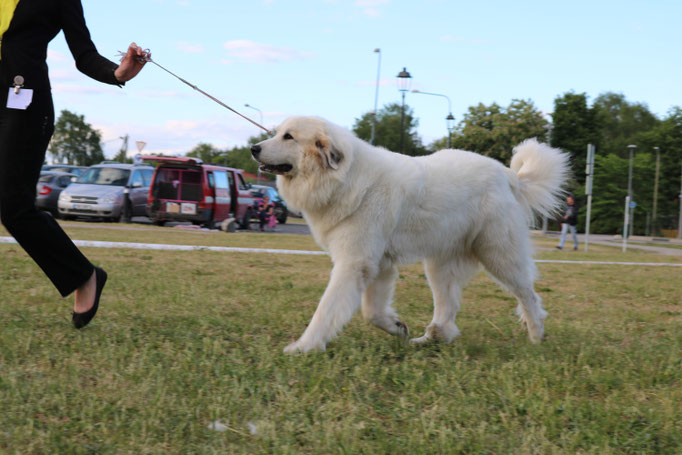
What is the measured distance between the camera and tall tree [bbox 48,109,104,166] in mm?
94625

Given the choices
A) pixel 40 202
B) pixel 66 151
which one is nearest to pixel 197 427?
pixel 40 202

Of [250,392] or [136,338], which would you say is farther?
[136,338]

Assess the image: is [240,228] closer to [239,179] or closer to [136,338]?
[239,179]

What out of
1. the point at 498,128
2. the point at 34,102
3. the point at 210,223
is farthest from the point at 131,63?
the point at 498,128

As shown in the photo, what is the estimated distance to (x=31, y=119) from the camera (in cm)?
346

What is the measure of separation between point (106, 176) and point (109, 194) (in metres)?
0.92

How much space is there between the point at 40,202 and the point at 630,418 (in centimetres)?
2049

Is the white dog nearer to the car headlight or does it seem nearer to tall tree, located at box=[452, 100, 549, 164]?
the car headlight

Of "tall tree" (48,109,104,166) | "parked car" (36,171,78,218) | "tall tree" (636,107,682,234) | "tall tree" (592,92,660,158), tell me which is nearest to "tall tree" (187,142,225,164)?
"tall tree" (48,109,104,166)

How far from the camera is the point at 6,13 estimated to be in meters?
3.39

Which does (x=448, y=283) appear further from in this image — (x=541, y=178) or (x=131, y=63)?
(x=131, y=63)

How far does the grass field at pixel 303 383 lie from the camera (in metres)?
2.49

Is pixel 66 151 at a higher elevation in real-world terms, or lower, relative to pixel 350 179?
higher

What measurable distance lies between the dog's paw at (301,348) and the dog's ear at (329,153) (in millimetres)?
1125
